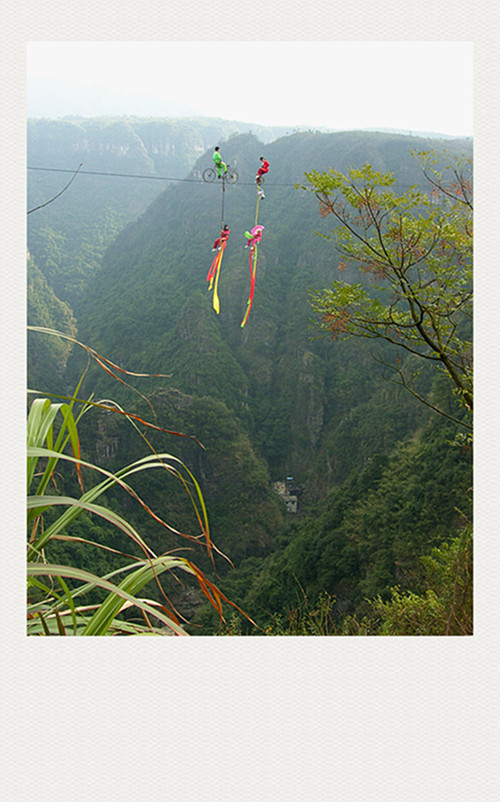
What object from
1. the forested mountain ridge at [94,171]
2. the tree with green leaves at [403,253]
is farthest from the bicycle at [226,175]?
the forested mountain ridge at [94,171]

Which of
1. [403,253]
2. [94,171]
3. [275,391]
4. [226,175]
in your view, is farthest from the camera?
[94,171]

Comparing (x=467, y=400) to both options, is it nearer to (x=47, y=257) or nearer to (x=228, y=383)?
(x=228, y=383)

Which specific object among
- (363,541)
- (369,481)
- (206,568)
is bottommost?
(206,568)

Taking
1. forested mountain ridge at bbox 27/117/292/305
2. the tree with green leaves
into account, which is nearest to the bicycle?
the tree with green leaves

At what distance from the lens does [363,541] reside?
41.6ft

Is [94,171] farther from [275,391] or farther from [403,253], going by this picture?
[403,253]

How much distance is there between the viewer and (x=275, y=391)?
33688 mm

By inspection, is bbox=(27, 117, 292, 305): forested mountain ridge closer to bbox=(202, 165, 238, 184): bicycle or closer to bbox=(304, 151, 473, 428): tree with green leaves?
bbox=(202, 165, 238, 184): bicycle

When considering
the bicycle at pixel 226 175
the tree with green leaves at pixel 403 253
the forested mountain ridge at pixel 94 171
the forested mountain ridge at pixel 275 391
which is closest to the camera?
the tree with green leaves at pixel 403 253

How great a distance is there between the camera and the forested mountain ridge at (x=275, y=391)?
13.0 metres

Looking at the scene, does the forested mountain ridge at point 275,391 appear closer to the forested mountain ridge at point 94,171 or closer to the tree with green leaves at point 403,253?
the forested mountain ridge at point 94,171

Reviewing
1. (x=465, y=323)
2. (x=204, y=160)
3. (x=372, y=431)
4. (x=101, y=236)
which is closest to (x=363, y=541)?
(x=465, y=323)

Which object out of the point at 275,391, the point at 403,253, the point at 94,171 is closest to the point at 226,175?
the point at 403,253

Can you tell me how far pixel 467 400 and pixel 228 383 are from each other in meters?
28.6
